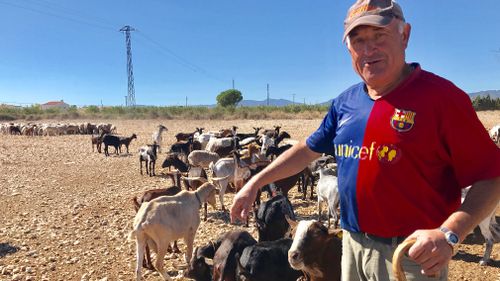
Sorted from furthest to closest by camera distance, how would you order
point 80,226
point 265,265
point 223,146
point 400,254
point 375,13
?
1. point 223,146
2. point 80,226
3. point 265,265
4. point 375,13
5. point 400,254

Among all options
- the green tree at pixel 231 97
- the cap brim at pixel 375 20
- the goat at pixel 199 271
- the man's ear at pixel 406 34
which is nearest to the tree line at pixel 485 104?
the goat at pixel 199 271

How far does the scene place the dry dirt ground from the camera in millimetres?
6688

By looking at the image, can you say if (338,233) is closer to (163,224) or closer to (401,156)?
(401,156)

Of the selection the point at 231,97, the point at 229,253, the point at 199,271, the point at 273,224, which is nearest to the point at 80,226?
the point at 199,271

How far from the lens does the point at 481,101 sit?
132ft

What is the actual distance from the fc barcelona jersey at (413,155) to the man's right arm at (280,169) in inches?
24.3

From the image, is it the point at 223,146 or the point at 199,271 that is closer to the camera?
the point at 199,271

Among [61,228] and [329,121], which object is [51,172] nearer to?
[61,228]

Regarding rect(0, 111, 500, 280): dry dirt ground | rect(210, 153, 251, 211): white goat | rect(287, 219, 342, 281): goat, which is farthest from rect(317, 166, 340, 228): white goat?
rect(287, 219, 342, 281): goat

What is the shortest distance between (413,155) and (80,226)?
894 centimetres

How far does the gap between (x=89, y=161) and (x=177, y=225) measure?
16277 mm

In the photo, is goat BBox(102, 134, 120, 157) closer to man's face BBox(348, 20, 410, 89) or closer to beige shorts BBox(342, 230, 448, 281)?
Answer: beige shorts BBox(342, 230, 448, 281)

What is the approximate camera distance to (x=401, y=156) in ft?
6.71

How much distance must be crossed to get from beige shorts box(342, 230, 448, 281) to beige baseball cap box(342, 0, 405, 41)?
3.98ft
